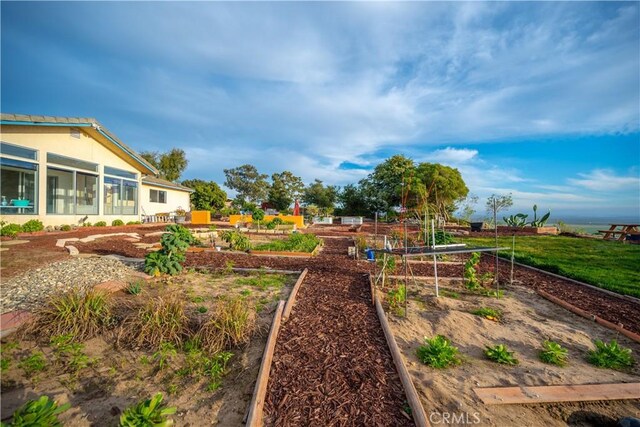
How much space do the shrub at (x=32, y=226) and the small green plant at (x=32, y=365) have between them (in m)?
12.4

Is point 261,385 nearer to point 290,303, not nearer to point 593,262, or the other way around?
point 290,303

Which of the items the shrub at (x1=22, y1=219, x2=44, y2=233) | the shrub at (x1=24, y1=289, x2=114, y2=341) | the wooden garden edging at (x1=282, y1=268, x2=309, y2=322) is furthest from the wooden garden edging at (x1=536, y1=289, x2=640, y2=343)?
the shrub at (x1=22, y1=219, x2=44, y2=233)

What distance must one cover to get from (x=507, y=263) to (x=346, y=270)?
532 centimetres

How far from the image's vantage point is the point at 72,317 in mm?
3518

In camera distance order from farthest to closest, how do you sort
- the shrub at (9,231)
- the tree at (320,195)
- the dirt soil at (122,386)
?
1. the tree at (320,195)
2. the shrub at (9,231)
3. the dirt soil at (122,386)

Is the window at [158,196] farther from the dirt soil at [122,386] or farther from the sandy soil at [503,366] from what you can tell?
the sandy soil at [503,366]

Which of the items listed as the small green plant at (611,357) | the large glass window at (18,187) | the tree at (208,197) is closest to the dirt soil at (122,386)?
the small green plant at (611,357)

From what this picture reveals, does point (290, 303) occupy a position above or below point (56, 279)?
below

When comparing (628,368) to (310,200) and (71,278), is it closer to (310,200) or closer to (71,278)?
(71,278)

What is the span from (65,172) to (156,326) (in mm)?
15443

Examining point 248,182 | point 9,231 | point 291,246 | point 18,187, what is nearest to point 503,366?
point 291,246

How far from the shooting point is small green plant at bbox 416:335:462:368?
3.13 m

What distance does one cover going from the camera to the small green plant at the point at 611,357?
3.18 metres

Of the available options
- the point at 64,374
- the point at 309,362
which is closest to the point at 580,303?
the point at 309,362
